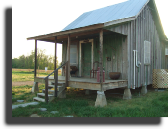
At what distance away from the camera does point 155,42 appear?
10.3m

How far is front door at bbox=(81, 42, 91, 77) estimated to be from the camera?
9.59 meters

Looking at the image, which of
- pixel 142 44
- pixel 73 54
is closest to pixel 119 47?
pixel 142 44

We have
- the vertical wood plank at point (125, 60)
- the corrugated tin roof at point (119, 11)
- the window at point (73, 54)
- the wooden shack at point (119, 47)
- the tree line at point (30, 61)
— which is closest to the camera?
the wooden shack at point (119, 47)

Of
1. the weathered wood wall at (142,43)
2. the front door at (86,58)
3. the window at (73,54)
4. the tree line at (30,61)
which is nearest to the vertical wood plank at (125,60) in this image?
the weathered wood wall at (142,43)

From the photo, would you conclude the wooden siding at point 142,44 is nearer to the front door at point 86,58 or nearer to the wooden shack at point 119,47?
the wooden shack at point 119,47

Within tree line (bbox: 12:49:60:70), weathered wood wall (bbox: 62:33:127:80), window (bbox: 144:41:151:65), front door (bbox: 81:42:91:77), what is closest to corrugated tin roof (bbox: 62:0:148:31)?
weathered wood wall (bbox: 62:33:127:80)

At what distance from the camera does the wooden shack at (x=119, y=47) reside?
7.00 meters

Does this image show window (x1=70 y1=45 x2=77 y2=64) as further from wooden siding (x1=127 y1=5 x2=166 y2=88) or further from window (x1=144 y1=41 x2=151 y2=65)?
window (x1=144 y1=41 x2=151 y2=65)

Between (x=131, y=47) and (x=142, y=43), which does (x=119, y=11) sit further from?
(x=131, y=47)

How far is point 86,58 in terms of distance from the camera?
9.74 metres
